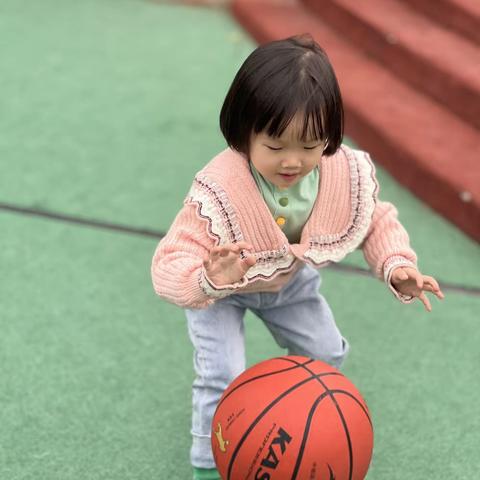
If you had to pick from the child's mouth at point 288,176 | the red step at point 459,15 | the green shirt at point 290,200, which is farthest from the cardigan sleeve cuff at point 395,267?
the red step at point 459,15

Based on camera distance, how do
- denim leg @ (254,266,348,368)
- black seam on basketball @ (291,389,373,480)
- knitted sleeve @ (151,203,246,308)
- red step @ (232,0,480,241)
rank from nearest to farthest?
black seam on basketball @ (291,389,373,480), knitted sleeve @ (151,203,246,308), denim leg @ (254,266,348,368), red step @ (232,0,480,241)

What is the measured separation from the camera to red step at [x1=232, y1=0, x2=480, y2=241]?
4230 mm

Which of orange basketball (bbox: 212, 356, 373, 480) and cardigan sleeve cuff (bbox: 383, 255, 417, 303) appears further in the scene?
cardigan sleeve cuff (bbox: 383, 255, 417, 303)

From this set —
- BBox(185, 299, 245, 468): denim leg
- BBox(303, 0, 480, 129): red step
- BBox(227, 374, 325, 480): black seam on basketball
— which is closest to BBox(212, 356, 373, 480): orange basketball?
BBox(227, 374, 325, 480): black seam on basketball

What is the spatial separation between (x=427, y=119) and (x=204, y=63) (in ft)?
6.47

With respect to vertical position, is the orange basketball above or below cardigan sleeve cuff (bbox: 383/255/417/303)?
below

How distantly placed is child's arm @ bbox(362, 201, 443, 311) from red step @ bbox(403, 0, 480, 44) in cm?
329

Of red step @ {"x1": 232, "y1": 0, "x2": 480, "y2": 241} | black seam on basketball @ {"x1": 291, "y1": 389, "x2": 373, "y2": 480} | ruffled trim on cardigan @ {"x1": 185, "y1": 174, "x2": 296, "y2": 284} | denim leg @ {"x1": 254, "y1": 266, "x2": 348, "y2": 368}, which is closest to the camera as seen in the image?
black seam on basketball @ {"x1": 291, "y1": 389, "x2": 373, "y2": 480}

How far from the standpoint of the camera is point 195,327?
2518 millimetres

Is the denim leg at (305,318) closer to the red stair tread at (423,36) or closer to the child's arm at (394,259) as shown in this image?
the child's arm at (394,259)

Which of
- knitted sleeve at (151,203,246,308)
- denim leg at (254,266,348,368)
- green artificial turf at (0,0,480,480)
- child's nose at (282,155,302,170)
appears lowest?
green artificial turf at (0,0,480,480)

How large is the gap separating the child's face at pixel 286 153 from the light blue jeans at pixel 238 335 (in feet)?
1.43

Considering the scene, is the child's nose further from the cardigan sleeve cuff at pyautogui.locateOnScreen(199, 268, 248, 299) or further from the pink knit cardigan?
the cardigan sleeve cuff at pyautogui.locateOnScreen(199, 268, 248, 299)

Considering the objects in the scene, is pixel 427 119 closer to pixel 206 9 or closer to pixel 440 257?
pixel 440 257
